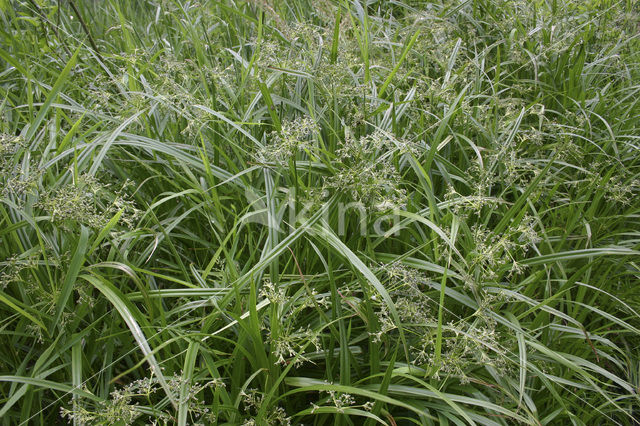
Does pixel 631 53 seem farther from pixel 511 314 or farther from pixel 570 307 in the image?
pixel 511 314

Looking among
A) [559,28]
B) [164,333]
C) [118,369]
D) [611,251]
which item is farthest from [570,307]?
[559,28]

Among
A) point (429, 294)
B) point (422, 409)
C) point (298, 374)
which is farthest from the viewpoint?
point (429, 294)

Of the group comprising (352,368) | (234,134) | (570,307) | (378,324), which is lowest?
(570,307)

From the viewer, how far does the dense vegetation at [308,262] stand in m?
1.52

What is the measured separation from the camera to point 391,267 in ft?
5.35

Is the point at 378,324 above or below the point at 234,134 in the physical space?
below

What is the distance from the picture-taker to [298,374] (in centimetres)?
171

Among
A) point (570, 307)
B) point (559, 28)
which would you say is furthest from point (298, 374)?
point (559, 28)

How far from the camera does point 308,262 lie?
184 cm

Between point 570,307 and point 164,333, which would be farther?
point 570,307

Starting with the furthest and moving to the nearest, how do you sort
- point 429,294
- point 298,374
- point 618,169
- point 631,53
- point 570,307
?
point 631,53 → point 618,169 → point 570,307 → point 429,294 → point 298,374

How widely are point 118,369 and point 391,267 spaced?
94cm

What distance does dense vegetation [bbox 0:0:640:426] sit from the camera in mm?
1523

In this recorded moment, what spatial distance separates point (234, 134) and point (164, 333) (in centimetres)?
94
